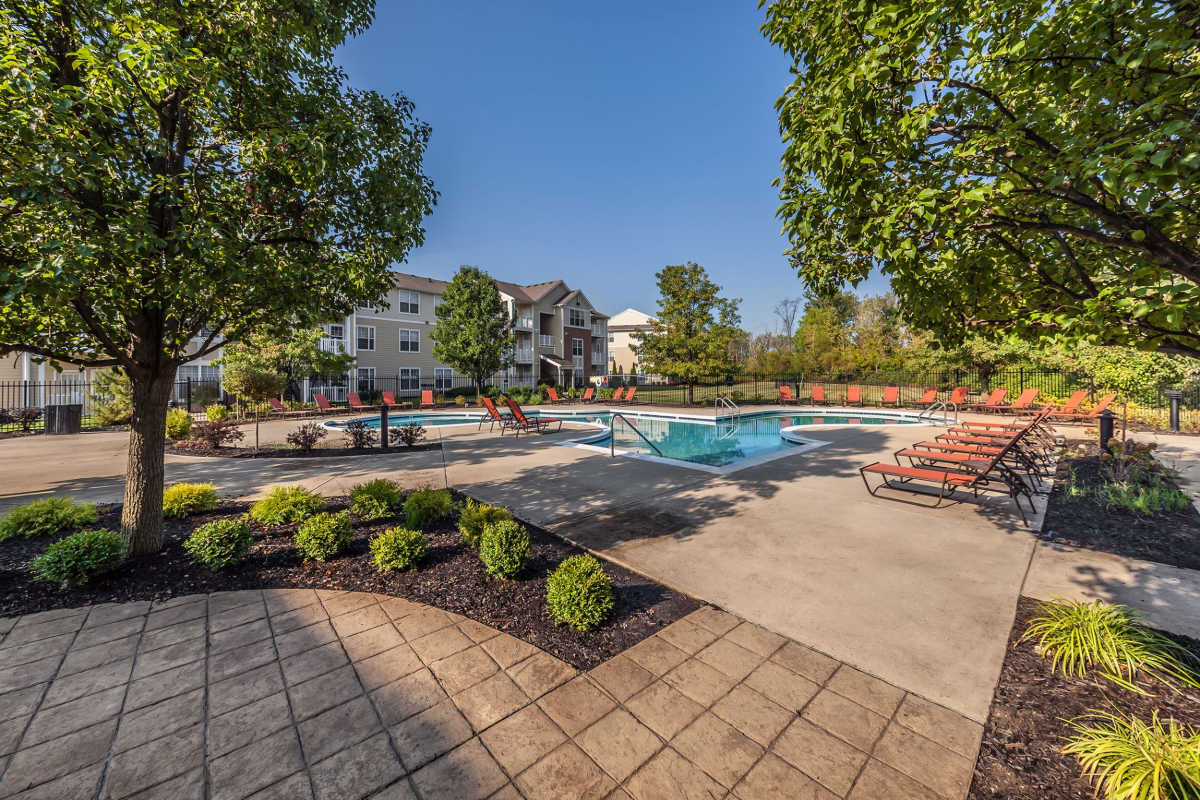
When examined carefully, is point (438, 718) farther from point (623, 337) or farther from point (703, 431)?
point (623, 337)

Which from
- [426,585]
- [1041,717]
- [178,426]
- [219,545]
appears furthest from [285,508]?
[178,426]

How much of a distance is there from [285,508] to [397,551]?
6.79ft

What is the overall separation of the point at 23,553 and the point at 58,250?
11.5 ft

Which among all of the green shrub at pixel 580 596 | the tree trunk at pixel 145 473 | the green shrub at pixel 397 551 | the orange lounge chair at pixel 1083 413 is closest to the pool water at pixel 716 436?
the orange lounge chair at pixel 1083 413

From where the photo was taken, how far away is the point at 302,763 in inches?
80.7

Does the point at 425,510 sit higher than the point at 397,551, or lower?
higher

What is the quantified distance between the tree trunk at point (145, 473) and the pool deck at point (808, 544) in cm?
267

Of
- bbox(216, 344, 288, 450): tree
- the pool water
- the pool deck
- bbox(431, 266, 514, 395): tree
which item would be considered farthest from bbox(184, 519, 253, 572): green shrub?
bbox(431, 266, 514, 395): tree

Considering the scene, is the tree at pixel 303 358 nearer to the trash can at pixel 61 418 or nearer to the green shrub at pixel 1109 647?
the trash can at pixel 61 418

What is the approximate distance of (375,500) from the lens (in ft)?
17.4

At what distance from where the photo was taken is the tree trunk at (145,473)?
4.21 m

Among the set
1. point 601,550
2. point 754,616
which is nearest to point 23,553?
point 601,550

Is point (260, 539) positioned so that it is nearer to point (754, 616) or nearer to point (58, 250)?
point (58, 250)

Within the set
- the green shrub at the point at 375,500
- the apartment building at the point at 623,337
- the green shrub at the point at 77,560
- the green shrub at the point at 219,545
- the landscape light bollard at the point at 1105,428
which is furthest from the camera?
the apartment building at the point at 623,337
